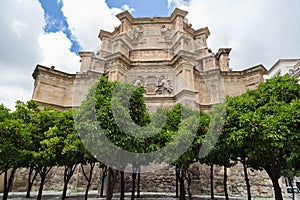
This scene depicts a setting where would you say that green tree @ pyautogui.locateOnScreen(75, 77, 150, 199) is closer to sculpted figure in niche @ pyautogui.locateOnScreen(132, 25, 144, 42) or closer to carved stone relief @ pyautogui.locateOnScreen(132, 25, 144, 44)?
carved stone relief @ pyautogui.locateOnScreen(132, 25, 144, 44)

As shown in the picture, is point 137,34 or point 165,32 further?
point 137,34

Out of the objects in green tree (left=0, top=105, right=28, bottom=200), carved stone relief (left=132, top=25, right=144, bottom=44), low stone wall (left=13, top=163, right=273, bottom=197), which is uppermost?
carved stone relief (left=132, top=25, right=144, bottom=44)

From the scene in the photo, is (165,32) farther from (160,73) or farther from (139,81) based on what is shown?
(139,81)

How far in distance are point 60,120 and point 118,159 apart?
4819 millimetres

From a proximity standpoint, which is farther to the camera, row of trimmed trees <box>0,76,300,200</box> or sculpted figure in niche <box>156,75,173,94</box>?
sculpted figure in niche <box>156,75,173,94</box>

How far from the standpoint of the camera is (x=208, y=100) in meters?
21.0

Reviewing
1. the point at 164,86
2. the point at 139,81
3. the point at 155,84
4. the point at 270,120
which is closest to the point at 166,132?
the point at 270,120

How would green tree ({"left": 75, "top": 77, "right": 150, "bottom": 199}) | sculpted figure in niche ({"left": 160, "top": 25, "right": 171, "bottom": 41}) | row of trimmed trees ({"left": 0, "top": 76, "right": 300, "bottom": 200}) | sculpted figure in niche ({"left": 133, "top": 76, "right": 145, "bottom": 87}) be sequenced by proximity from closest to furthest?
row of trimmed trees ({"left": 0, "top": 76, "right": 300, "bottom": 200}), green tree ({"left": 75, "top": 77, "right": 150, "bottom": 199}), sculpted figure in niche ({"left": 133, "top": 76, "right": 145, "bottom": 87}), sculpted figure in niche ({"left": 160, "top": 25, "right": 171, "bottom": 41})

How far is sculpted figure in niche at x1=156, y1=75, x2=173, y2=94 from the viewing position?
2009cm

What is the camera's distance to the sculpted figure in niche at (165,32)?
2486 cm

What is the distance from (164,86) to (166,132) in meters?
11.3

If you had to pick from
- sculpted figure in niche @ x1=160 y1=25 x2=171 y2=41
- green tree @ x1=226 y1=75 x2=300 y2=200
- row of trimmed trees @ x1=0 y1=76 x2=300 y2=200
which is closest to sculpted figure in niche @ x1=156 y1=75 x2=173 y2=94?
sculpted figure in niche @ x1=160 y1=25 x2=171 y2=41

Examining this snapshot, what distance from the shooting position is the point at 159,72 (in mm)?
21141

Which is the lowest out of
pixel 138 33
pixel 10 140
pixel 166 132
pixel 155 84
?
pixel 10 140
